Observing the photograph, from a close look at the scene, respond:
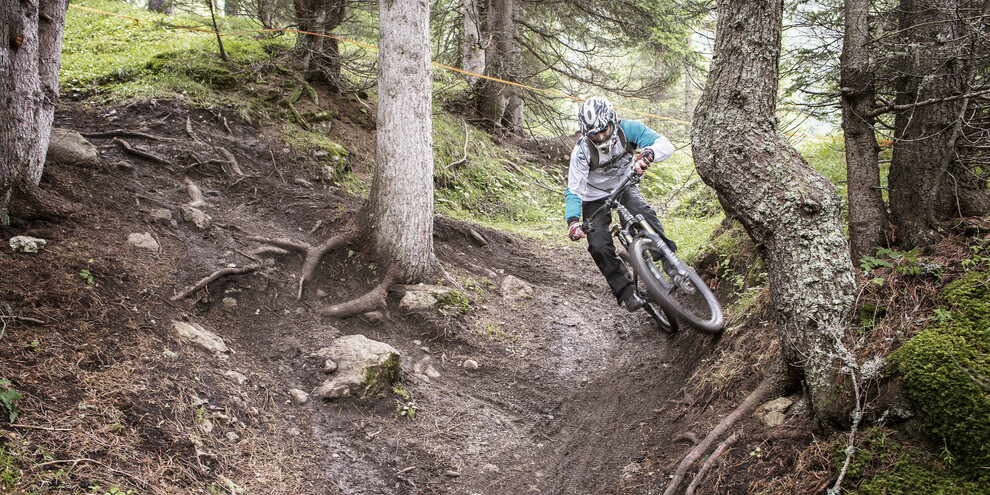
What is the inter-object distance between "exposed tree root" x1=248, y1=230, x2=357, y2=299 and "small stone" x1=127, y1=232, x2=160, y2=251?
0.95 meters

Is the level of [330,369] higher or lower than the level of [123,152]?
lower

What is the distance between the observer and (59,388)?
3.32 metres

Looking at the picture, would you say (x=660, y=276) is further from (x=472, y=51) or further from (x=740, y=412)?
(x=472, y=51)

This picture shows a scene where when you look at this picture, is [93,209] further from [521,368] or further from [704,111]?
[704,111]

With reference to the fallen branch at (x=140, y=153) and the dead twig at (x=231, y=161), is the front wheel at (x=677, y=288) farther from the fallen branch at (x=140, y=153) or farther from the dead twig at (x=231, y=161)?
the fallen branch at (x=140, y=153)

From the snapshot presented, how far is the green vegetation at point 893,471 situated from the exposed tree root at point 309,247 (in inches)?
192

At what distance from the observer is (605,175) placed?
5973mm

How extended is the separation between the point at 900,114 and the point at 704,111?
1.54 m

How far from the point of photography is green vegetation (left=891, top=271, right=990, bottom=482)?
240 centimetres

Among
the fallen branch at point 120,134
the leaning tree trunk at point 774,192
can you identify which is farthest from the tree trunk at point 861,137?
the fallen branch at point 120,134

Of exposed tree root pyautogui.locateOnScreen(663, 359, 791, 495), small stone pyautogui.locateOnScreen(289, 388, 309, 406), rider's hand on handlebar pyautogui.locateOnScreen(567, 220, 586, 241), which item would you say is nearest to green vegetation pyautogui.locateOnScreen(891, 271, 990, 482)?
exposed tree root pyautogui.locateOnScreen(663, 359, 791, 495)

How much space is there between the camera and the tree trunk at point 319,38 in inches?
370

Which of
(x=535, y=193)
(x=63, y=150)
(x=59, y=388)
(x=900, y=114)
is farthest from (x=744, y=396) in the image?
(x=535, y=193)

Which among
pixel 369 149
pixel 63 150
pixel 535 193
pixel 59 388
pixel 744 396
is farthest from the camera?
pixel 535 193
